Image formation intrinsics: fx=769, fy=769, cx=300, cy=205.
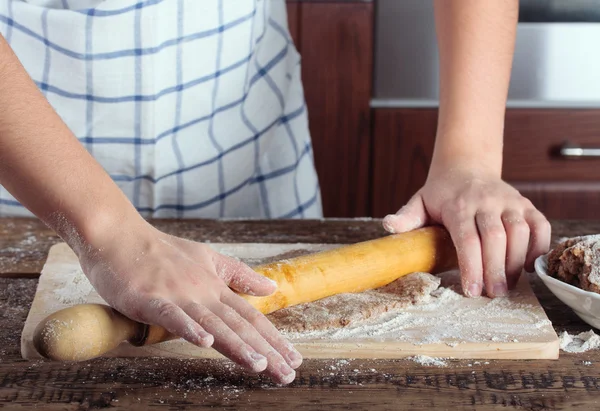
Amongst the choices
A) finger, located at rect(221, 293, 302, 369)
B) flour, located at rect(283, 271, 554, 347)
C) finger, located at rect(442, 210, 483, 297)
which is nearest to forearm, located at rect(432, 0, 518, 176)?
finger, located at rect(442, 210, 483, 297)

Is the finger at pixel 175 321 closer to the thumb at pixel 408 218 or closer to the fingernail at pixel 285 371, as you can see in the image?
the fingernail at pixel 285 371

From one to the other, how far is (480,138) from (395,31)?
0.91 meters

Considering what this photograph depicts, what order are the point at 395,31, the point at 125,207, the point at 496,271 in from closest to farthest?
1. the point at 125,207
2. the point at 496,271
3. the point at 395,31

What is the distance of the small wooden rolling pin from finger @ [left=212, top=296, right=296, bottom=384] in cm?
8

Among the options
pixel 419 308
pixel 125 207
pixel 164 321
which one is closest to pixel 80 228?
pixel 125 207

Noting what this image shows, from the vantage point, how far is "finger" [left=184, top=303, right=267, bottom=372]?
777 mm

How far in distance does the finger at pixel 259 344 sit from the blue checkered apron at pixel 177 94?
61cm

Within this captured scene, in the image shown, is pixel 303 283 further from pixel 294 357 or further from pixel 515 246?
pixel 515 246

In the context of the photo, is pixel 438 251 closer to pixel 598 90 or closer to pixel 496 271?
→ pixel 496 271

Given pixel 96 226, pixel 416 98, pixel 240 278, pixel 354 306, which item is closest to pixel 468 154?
pixel 354 306

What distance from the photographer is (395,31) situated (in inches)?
81.0

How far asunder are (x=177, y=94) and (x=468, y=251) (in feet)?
1.98

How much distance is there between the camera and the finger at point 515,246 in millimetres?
1064

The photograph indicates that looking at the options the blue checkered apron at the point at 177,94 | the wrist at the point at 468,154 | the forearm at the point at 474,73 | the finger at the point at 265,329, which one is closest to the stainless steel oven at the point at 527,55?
the blue checkered apron at the point at 177,94
